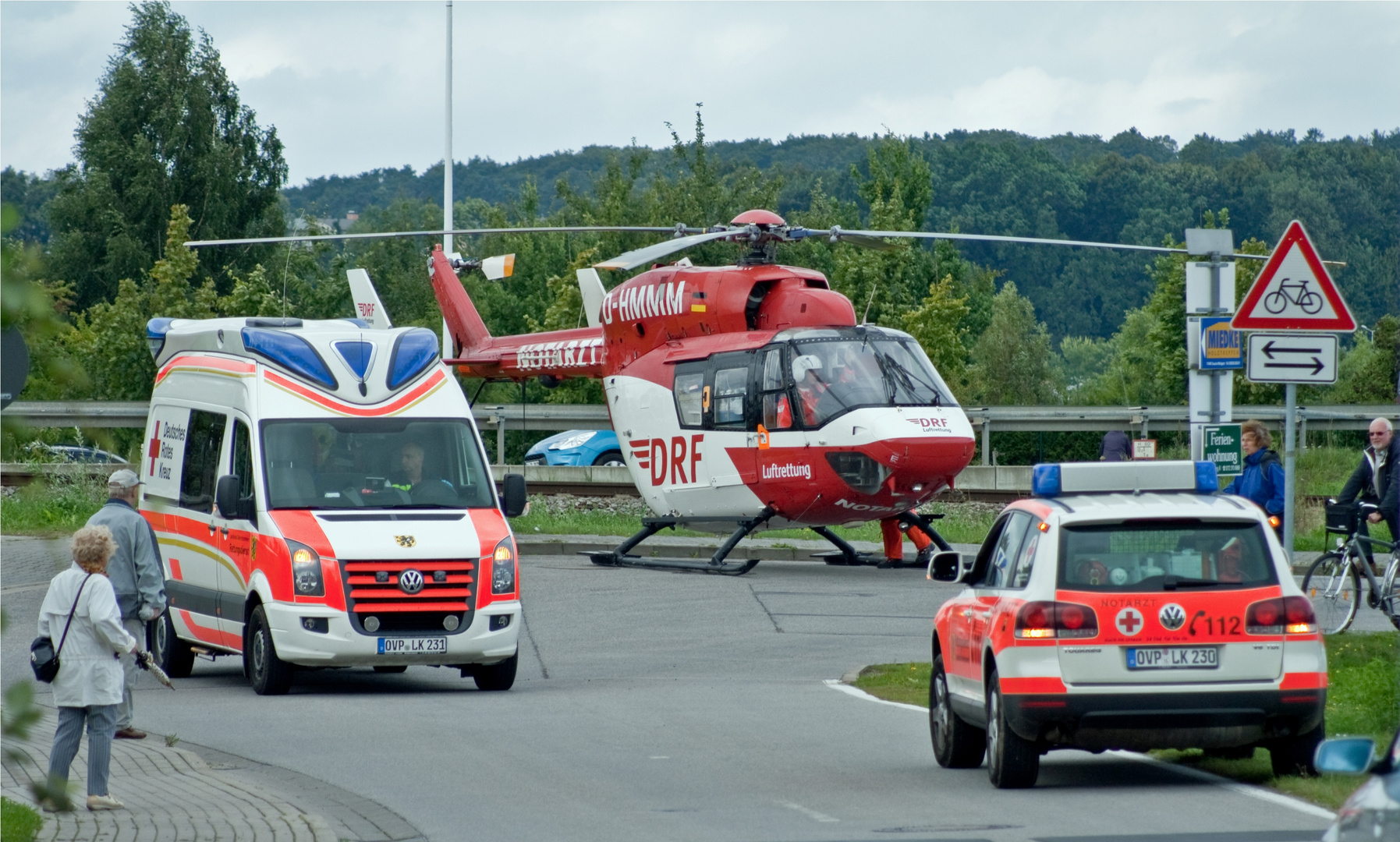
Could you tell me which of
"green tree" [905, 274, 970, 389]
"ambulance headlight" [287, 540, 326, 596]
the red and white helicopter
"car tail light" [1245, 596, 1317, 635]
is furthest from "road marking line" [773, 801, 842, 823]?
"green tree" [905, 274, 970, 389]

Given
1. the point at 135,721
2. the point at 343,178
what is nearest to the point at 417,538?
the point at 135,721

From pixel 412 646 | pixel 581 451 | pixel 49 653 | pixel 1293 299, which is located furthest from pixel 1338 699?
pixel 581 451

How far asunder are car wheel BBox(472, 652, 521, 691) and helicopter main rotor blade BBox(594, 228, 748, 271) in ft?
20.6

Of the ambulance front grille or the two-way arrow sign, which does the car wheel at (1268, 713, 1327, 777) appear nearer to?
A: the two-way arrow sign

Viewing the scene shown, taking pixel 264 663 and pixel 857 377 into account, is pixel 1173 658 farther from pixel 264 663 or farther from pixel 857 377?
pixel 857 377

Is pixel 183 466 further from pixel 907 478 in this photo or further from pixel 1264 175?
pixel 1264 175

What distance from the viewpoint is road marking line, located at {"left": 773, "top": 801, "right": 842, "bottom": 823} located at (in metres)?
8.45

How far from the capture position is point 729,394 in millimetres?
21781

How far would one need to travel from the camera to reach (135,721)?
495 inches

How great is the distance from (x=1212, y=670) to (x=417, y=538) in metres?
6.61

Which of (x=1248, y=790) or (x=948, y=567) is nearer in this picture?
(x=1248, y=790)

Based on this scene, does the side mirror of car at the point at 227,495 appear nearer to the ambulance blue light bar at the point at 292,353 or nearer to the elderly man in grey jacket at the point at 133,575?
the ambulance blue light bar at the point at 292,353

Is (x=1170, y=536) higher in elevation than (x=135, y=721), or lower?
higher

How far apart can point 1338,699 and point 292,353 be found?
8.30 m
